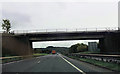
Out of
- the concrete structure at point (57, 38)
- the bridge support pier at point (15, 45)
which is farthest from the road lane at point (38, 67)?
the concrete structure at point (57, 38)

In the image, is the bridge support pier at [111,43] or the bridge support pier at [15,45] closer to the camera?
the bridge support pier at [111,43]

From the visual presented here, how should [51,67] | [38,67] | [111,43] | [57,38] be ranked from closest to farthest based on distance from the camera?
[51,67], [38,67], [111,43], [57,38]

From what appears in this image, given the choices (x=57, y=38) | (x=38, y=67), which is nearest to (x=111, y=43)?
(x=57, y=38)

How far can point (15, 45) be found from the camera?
39688mm

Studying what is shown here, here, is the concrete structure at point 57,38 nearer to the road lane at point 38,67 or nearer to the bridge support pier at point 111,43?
the bridge support pier at point 111,43

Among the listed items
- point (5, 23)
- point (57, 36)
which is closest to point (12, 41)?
point (57, 36)

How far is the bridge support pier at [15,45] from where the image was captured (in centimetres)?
3788

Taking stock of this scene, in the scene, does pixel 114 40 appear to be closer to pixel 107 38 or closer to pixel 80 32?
pixel 107 38

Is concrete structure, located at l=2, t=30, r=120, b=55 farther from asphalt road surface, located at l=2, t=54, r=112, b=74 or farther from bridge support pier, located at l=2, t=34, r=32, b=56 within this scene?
asphalt road surface, located at l=2, t=54, r=112, b=74

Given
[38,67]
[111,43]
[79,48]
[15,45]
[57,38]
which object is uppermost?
[57,38]

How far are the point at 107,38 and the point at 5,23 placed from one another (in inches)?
1703

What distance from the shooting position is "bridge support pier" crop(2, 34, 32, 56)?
3788cm

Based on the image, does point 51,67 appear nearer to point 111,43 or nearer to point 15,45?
point 111,43

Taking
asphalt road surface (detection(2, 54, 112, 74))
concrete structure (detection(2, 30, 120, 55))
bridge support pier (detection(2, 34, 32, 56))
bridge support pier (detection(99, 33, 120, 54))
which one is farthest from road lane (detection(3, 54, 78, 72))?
bridge support pier (detection(99, 33, 120, 54))
